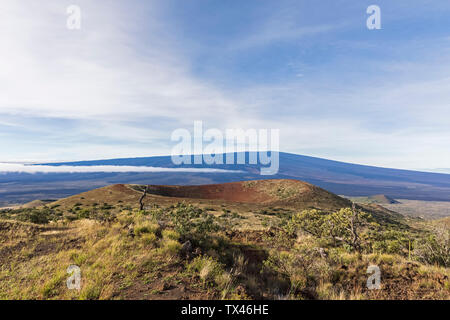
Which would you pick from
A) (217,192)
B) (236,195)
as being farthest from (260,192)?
(217,192)

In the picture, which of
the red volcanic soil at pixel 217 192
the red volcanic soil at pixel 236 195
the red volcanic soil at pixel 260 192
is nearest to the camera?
the red volcanic soil at pixel 236 195

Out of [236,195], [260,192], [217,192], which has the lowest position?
[236,195]

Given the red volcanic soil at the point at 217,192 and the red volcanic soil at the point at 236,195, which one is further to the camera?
the red volcanic soil at the point at 217,192

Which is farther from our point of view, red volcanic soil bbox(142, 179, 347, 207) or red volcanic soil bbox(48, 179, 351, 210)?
red volcanic soil bbox(142, 179, 347, 207)

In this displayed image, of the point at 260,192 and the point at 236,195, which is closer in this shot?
the point at 260,192

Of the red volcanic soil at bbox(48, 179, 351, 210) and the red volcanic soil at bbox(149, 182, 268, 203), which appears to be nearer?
the red volcanic soil at bbox(48, 179, 351, 210)

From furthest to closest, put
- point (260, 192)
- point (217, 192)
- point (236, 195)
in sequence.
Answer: point (217, 192) < point (236, 195) < point (260, 192)

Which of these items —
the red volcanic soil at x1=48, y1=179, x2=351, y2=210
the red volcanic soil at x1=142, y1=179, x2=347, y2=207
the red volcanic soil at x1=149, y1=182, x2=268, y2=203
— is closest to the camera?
the red volcanic soil at x1=48, y1=179, x2=351, y2=210

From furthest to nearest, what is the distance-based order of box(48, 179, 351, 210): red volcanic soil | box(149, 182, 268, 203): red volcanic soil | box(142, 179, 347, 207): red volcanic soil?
box(149, 182, 268, 203): red volcanic soil → box(142, 179, 347, 207): red volcanic soil → box(48, 179, 351, 210): red volcanic soil

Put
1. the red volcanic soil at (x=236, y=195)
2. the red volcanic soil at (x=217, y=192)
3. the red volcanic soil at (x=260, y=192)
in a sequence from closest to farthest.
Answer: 1. the red volcanic soil at (x=236, y=195)
2. the red volcanic soil at (x=260, y=192)
3. the red volcanic soil at (x=217, y=192)

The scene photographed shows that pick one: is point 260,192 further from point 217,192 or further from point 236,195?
point 217,192
